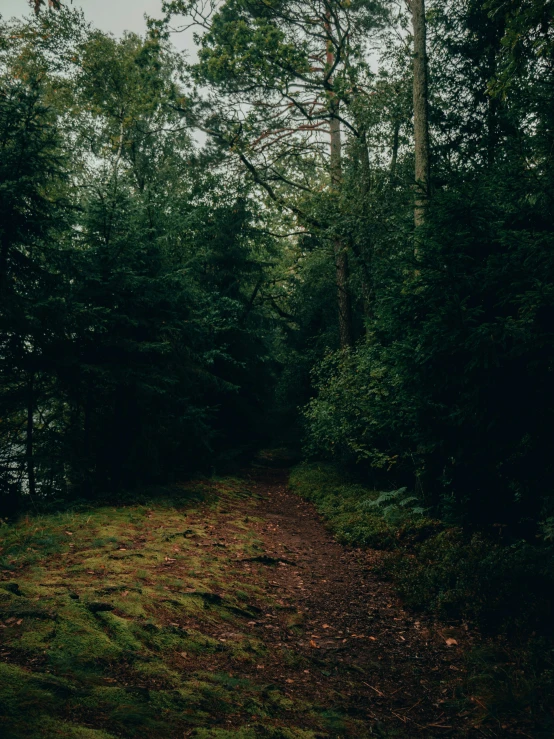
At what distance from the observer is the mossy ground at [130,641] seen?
2.78 meters

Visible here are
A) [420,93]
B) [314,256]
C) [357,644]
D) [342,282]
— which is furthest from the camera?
[314,256]

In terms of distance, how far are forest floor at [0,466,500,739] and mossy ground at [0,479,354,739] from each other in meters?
0.01

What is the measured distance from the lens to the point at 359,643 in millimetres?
5000

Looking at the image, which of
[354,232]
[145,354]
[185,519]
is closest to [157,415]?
[145,354]

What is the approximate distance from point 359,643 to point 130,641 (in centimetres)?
250

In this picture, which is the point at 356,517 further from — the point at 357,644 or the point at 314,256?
the point at 314,256

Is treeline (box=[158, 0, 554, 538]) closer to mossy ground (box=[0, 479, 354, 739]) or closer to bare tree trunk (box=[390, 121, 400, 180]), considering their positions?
bare tree trunk (box=[390, 121, 400, 180])

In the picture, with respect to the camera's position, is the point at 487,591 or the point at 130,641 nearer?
the point at 130,641

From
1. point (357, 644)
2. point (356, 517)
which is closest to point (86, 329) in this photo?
point (356, 517)

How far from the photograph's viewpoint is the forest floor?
Result: 9.64ft

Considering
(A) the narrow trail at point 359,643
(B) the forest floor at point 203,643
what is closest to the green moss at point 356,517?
(A) the narrow trail at point 359,643

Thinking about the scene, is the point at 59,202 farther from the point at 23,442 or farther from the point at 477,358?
the point at 477,358

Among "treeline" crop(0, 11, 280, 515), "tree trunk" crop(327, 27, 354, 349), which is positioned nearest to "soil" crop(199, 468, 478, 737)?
"treeline" crop(0, 11, 280, 515)

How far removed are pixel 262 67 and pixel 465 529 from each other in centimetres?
1258
